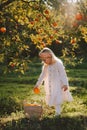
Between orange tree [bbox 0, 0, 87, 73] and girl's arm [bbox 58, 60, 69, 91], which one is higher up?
orange tree [bbox 0, 0, 87, 73]

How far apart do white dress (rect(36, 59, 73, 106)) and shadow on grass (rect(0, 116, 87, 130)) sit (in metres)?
0.72

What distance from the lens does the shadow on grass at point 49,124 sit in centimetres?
887

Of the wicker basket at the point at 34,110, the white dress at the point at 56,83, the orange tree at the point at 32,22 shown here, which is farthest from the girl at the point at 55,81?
the orange tree at the point at 32,22

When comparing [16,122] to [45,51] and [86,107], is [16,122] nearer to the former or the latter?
[45,51]

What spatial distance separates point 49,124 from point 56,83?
4.47 ft

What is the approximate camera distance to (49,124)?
29.6 ft

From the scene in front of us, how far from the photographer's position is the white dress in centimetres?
1003

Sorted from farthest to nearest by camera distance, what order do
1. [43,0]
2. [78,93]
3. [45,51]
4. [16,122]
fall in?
[78,93], [43,0], [45,51], [16,122]

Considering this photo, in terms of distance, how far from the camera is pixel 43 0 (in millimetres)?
11805

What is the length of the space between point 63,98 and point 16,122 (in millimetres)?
1494

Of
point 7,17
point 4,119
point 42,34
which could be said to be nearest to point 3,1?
point 7,17

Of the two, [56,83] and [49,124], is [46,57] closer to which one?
[56,83]

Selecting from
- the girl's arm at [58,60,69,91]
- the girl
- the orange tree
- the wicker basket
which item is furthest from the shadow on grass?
the orange tree

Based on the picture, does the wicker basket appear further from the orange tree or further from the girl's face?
the orange tree
